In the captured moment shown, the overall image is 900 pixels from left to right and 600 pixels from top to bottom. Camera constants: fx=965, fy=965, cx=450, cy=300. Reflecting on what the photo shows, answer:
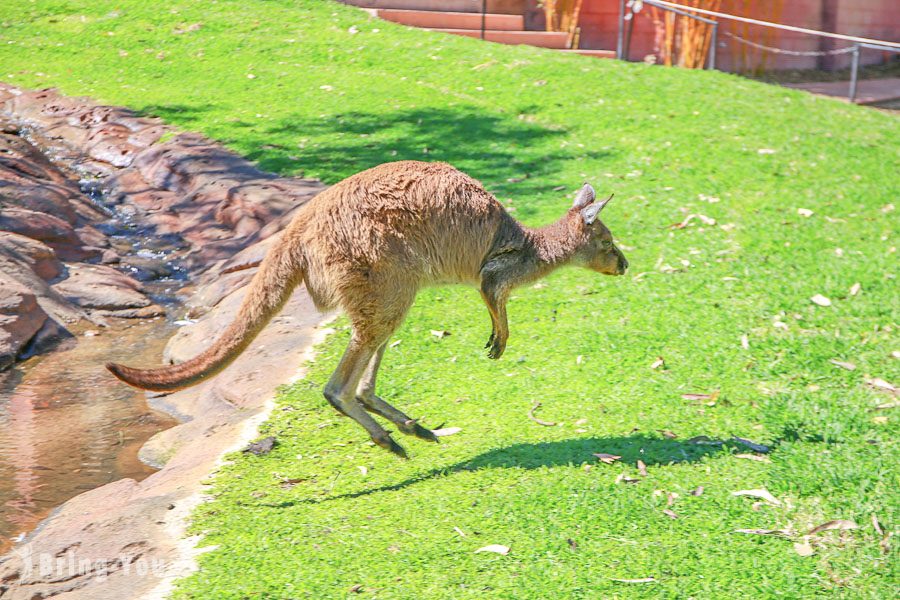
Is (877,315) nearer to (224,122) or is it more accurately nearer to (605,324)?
(605,324)

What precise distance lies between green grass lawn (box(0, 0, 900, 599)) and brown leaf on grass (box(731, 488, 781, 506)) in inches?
2.0

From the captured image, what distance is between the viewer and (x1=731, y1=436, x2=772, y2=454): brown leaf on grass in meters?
5.16

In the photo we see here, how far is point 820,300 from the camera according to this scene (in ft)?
22.8

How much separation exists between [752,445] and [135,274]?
6.06m

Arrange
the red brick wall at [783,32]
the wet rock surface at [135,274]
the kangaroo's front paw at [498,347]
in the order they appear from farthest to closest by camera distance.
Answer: the red brick wall at [783,32], the kangaroo's front paw at [498,347], the wet rock surface at [135,274]

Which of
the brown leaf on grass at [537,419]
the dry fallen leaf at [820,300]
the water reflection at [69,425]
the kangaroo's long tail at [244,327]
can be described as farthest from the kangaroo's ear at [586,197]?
the water reflection at [69,425]

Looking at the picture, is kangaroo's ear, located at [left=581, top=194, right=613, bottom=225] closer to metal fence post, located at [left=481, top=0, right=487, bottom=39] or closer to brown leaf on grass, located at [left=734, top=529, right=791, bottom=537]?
brown leaf on grass, located at [left=734, top=529, right=791, bottom=537]

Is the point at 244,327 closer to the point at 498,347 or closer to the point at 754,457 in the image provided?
the point at 498,347

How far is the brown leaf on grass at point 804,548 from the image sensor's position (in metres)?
4.29

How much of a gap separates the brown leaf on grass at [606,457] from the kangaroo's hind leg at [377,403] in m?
0.91

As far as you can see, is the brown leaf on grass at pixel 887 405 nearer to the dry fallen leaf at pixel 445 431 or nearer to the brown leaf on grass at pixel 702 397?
the brown leaf on grass at pixel 702 397

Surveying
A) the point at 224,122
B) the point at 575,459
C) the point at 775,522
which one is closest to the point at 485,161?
the point at 224,122

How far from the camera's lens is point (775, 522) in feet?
14.8

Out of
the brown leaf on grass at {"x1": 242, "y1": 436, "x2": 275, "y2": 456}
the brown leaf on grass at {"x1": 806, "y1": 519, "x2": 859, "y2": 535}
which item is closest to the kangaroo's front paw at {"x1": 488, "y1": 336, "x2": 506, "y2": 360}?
the brown leaf on grass at {"x1": 242, "y1": 436, "x2": 275, "y2": 456}
